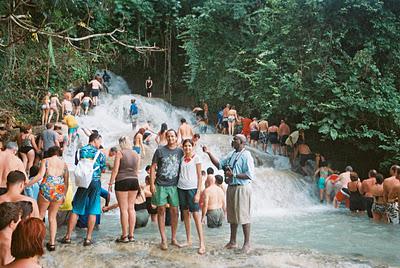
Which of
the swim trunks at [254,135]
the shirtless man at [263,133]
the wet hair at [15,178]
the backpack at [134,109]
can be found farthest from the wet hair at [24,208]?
the backpack at [134,109]

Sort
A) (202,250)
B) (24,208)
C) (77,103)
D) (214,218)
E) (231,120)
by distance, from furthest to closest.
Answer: (231,120) < (77,103) < (214,218) < (202,250) < (24,208)

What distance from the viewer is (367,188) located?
11.1m

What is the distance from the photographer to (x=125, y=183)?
6.10m

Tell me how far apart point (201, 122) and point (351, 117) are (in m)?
7.84

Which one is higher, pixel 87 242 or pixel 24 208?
pixel 24 208

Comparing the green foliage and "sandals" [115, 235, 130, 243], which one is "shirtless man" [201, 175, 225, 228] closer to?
"sandals" [115, 235, 130, 243]

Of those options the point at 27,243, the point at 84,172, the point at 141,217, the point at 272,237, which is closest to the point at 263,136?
the point at 272,237

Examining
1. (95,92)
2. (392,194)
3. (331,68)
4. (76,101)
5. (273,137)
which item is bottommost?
(392,194)

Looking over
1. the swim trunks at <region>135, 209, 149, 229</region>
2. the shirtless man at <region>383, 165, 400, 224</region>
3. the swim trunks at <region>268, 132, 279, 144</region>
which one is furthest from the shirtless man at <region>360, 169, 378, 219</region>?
the swim trunks at <region>135, 209, 149, 229</region>

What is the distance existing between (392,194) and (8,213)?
879 centimetres

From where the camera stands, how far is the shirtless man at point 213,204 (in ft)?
28.0

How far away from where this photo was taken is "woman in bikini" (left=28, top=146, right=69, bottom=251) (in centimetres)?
584

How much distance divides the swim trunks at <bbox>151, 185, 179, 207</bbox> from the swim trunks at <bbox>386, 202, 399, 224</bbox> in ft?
20.9

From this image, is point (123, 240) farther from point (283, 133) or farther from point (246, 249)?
point (283, 133)
